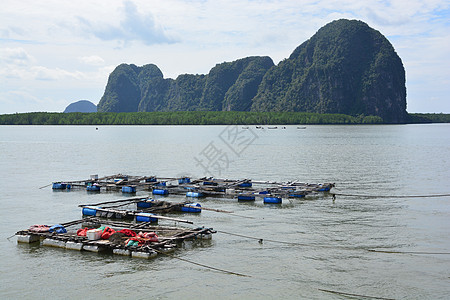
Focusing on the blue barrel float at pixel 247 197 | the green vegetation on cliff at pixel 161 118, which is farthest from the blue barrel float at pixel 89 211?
the green vegetation on cliff at pixel 161 118

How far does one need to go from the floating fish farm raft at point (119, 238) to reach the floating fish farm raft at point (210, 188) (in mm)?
8804

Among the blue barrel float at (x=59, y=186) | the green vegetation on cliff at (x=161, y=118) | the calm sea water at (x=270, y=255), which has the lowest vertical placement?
the calm sea water at (x=270, y=255)

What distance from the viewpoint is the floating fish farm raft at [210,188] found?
87.2ft

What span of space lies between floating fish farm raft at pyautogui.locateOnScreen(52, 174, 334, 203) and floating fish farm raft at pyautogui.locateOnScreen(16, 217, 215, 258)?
28.9ft

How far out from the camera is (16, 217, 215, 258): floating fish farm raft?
15.5 meters

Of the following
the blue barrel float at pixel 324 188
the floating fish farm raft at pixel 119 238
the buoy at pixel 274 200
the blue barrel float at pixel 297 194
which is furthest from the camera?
the blue barrel float at pixel 324 188

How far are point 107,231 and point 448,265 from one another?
12.0 meters

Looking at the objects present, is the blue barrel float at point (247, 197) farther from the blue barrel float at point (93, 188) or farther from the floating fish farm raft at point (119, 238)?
the blue barrel float at point (93, 188)

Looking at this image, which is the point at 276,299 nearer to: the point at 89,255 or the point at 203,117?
the point at 89,255

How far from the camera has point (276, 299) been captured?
12.4 metres

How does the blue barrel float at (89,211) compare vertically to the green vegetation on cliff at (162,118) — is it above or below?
below

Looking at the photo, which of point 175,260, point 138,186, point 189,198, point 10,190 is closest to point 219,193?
point 189,198

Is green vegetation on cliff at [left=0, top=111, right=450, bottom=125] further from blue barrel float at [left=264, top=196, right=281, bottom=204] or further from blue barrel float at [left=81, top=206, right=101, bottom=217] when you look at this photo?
blue barrel float at [left=81, top=206, right=101, bottom=217]

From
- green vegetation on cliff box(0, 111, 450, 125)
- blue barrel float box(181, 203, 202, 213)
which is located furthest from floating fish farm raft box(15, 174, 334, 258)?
green vegetation on cliff box(0, 111, 450, 125)
